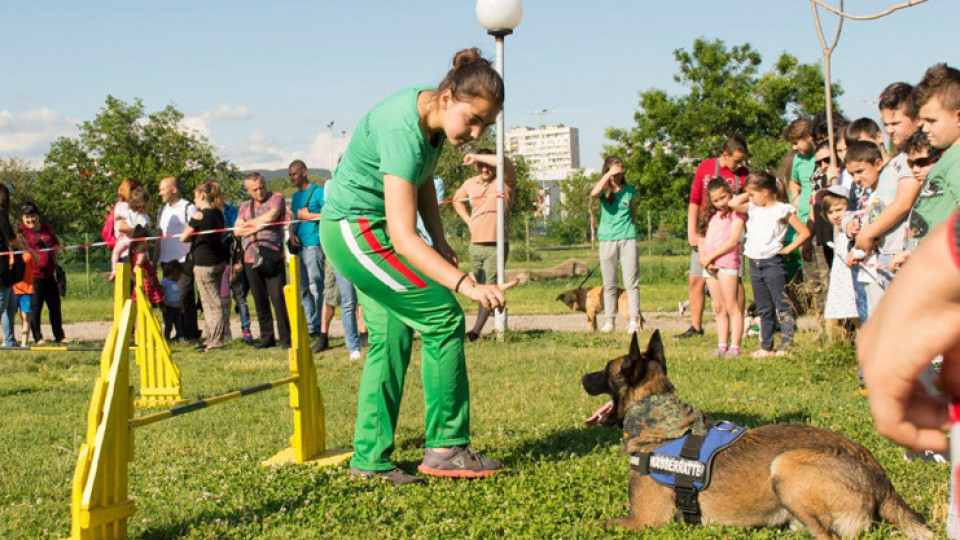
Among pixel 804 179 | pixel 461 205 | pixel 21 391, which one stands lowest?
pixel 21 391

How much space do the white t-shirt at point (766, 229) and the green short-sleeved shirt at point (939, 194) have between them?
464 centimetres

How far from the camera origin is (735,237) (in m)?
9.16

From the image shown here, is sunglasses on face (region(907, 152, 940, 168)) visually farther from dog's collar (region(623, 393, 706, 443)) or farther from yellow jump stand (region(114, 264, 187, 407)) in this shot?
yellow jump stand (region(114, 264, 187, 407))

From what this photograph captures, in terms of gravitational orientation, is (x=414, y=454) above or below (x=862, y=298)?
below

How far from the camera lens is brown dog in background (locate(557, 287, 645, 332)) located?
12094 mm

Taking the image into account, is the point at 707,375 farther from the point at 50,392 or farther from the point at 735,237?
the point at 50,392

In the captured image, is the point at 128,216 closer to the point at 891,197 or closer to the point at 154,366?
the point at 154,366

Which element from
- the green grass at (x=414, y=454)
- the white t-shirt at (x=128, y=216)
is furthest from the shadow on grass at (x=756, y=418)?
the white t-shirt at (x=128, y=216)

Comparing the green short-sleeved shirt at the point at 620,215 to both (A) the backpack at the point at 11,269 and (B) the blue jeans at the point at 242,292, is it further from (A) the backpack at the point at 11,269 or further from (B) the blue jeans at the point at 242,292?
(A) the backpack at the point at 11,269

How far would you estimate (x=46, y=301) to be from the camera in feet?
40.6

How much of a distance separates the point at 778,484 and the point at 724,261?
237 inches

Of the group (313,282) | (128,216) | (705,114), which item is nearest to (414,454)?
(313,282)

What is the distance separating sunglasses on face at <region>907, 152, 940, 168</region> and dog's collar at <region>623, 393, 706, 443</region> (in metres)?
2.16

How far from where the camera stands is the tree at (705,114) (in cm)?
5103
